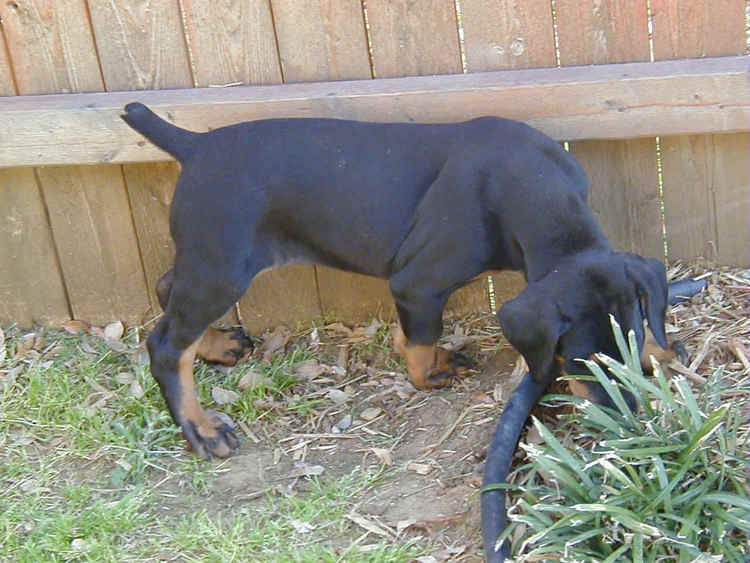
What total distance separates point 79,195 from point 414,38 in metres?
1.73

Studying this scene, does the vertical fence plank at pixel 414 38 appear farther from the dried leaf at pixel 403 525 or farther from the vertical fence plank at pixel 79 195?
the dried leaf at pixel 403 525

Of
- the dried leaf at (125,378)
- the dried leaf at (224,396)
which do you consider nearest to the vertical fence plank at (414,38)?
the dried leaf at (224,396)

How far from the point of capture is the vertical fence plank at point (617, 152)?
4.26m

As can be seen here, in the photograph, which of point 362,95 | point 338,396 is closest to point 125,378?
point 338,396

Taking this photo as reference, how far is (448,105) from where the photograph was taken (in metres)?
4.28

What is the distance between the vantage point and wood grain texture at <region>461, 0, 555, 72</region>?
4285 millimetres

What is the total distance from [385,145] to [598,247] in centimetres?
95

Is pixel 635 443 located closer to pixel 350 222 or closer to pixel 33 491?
pixel 350 222

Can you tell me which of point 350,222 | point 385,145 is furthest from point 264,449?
point 385,145

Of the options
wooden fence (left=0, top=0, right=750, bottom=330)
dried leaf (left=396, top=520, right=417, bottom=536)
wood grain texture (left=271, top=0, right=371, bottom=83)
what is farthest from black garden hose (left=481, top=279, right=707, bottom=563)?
wood grain texture (left=271, top=0, right=371, bottom=83)

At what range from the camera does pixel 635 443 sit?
10.5 feet

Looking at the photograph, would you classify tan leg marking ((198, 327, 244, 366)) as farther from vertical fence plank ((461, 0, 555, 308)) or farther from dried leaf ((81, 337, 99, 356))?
vertical fence plank ((461, 0, 555, 308))

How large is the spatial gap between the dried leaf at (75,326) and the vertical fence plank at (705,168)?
2.82m

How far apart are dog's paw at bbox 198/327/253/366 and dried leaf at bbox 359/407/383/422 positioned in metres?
0.73
